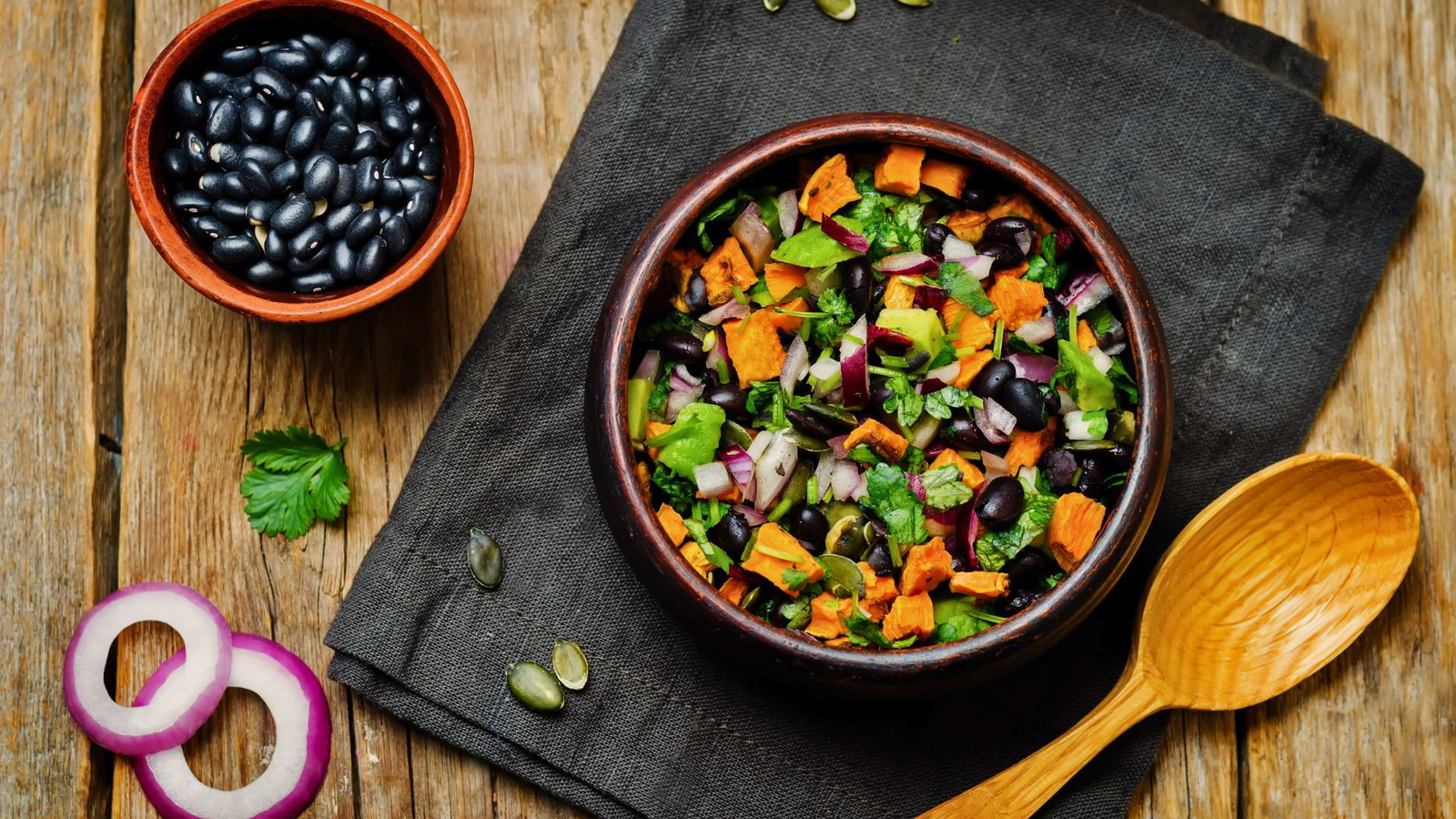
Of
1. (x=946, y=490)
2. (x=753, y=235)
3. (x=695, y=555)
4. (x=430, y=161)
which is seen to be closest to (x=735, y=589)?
(x=695, y=555)

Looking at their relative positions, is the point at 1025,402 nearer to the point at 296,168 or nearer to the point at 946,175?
the point at 946,175

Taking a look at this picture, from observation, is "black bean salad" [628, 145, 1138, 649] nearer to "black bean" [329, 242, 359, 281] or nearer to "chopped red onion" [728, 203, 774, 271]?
"chopped red onion" [728, 203, 774, 271]

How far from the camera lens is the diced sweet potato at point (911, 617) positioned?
79.4 inches

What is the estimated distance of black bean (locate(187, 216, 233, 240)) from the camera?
2.26m

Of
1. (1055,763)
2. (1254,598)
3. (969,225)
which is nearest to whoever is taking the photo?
(969,225)

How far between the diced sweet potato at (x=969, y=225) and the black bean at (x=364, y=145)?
3.85ft

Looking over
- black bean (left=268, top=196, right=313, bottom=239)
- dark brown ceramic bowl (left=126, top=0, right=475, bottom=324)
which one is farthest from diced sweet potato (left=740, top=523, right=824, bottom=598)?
black bean (left=268, top=196, right=313, bottom=239)

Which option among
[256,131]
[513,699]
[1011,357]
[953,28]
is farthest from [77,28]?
[1011,357]

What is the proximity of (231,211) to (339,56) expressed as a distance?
388mm

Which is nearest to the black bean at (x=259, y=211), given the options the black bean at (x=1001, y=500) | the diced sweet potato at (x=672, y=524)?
the diced sweet potato at (x=672, y=524)

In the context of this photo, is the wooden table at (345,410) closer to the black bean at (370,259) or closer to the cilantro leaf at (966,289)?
the black bean at (370,259)

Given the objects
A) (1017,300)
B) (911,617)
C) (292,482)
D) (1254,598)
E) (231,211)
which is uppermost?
(1017,300)

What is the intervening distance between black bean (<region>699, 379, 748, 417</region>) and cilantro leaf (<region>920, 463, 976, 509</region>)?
37cm

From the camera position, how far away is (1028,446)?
2084 mm
